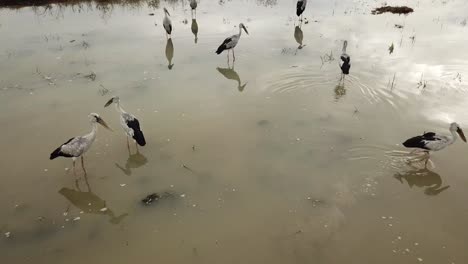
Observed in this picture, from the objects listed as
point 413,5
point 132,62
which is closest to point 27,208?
point 132,62

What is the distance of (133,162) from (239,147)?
258cm

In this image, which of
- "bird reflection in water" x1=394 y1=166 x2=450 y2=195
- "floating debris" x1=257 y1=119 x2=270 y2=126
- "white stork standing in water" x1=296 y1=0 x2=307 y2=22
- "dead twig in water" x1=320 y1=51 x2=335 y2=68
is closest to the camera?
"bird reflection in water" x1=394 y1=166 x2=450 y2=195

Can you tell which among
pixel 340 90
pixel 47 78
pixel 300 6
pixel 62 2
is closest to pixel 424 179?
pixel 340 90

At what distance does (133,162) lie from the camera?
9.73 metres

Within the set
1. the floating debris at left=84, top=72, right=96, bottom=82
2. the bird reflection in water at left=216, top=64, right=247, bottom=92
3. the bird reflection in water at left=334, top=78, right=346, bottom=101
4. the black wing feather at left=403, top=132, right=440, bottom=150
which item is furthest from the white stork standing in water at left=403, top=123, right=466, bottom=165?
the floating debris at left=84, top=72, right=96, bottom=82

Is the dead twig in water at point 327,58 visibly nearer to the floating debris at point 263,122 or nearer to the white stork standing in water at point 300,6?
the white stork standing in water at point 300,6

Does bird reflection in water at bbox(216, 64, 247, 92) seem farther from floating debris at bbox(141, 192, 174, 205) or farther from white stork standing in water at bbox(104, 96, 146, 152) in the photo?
floating debris at bbox(141, 192, 174, 205)

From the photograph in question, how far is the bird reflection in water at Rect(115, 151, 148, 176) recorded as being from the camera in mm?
9461

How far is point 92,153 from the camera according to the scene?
10047mm

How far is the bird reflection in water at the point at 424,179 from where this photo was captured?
28.7ft

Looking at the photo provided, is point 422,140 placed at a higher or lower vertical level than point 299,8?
lower

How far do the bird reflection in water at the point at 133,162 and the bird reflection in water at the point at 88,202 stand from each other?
87 centimetres

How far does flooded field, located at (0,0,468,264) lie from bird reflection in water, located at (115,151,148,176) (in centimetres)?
4

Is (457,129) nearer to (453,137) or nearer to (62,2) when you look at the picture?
(453,137)
